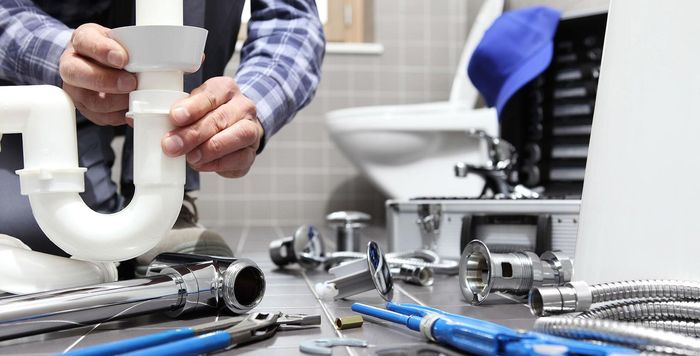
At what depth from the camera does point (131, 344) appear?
516 millimetres

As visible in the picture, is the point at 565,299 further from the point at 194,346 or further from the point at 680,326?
the point at 194,346

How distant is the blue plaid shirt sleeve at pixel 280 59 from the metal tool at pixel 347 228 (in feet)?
0.98

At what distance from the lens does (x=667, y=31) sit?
0.66 m

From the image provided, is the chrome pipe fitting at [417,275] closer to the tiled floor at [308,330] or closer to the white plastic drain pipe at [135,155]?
the tiled floor at [308,330]

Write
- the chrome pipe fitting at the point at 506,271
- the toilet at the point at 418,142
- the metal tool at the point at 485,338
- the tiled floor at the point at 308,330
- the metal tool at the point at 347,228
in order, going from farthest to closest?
1. the toilet at the point at 418,142
2. the metal tool at the point at 347,228
3. the chrome pipe fitting at the point at 506,271
4. the tiled floor at the point at 308,330
5. the metal tool at the point at 485,338

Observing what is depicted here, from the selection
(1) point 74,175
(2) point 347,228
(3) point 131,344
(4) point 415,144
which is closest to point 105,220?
(1) point 74,175

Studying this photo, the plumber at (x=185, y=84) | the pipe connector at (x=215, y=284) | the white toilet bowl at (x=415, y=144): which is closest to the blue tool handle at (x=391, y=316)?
the pipe connector at (x=215, y=284)

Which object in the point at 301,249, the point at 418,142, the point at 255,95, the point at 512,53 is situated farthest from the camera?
the point at 418,142

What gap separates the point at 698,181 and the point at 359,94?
7.40ft

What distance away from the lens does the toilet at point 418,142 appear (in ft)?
7.41

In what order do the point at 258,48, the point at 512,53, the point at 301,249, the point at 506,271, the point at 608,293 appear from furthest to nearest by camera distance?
the point at 512,53 < the point at 301,249 < the point at 258,48 < the point at 506,271 < the point at 608,293

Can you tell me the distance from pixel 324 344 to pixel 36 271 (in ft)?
0.99

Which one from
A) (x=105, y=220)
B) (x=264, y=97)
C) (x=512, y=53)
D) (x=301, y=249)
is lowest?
(x=301, y=249)

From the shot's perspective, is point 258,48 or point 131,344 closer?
point 131,344
